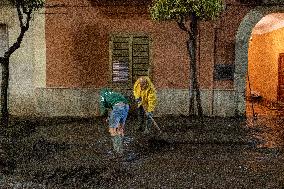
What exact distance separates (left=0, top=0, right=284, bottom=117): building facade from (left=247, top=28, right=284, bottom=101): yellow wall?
4.68 m

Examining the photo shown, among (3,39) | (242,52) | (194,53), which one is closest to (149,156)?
(194,53)

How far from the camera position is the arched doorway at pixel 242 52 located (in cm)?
1429

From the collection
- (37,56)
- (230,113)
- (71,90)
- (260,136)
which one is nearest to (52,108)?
(71,90)

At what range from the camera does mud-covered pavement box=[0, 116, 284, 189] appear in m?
7.16

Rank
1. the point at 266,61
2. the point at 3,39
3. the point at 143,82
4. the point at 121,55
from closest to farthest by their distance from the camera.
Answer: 1. the point at 143,82
2. the point at 121,55
3. the point at 3,39
4. the point at 266,61

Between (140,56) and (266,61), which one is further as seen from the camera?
(266,61)

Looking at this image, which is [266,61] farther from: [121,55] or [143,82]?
[143,82]

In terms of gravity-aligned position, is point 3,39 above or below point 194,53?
above

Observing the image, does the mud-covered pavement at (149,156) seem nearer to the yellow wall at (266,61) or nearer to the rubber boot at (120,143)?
the rubber boot at (120,143)

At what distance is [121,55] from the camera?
14375mm

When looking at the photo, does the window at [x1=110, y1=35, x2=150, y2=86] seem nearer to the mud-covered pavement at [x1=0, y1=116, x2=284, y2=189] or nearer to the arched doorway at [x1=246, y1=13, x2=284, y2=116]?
the mud-covered pavement at [x1=0, y1=116, x2=284, y2=189]

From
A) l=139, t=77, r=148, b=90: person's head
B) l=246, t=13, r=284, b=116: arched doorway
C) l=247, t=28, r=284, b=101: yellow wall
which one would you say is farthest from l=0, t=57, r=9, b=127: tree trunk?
l=247, t=28, r=284, b=101: yellow wall

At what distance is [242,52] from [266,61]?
5.51 metres

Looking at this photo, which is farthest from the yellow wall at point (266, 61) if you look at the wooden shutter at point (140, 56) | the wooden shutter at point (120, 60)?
the wooden shutter at point (120, 60)
